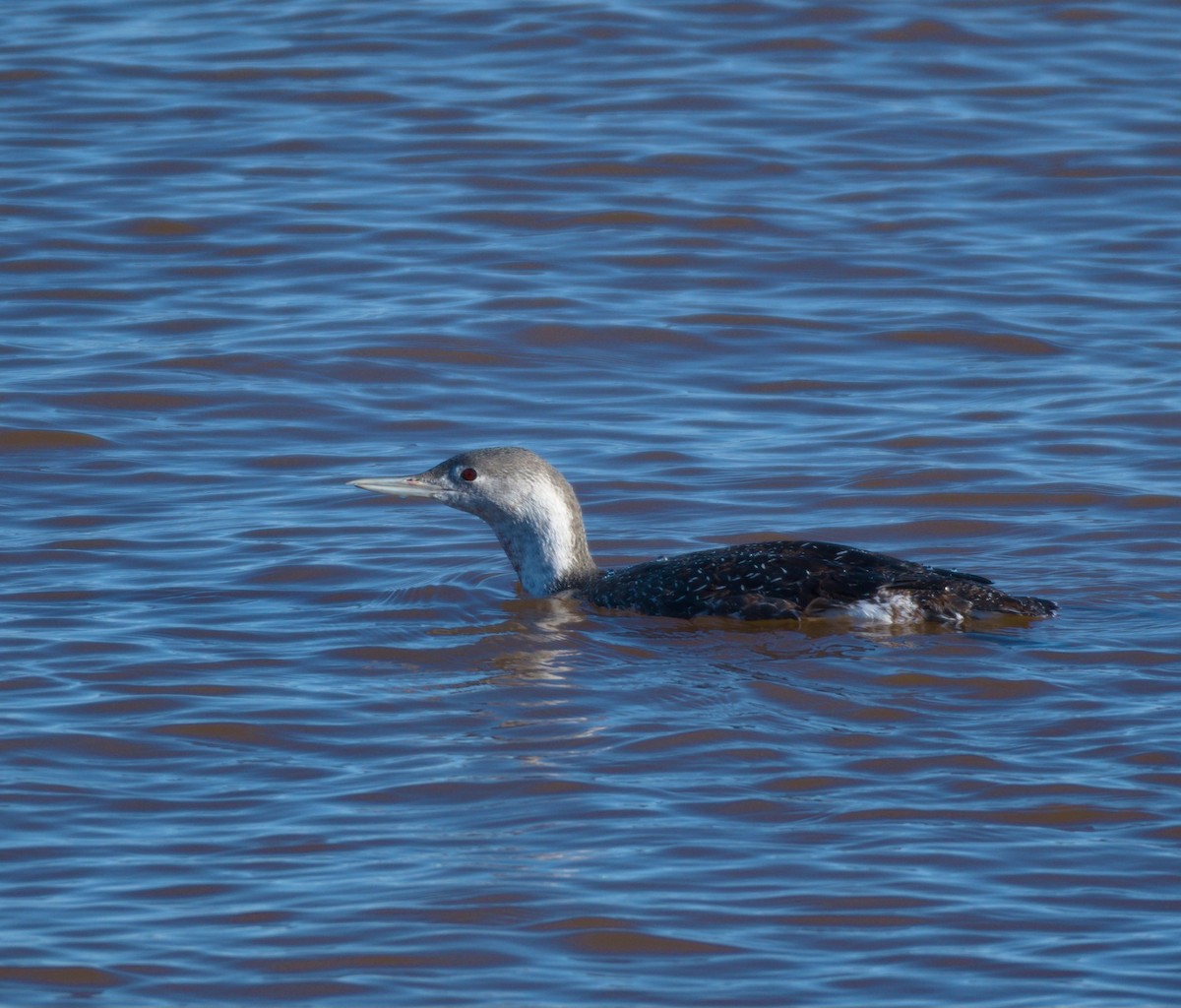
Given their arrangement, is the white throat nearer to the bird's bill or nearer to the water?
the water

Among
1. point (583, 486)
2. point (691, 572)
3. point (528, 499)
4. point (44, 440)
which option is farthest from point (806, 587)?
point (44, 440)

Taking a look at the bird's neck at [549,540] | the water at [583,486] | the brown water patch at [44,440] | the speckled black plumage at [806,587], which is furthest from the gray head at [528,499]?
the brown water patch at [44,440]

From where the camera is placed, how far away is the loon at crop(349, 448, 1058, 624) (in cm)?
793

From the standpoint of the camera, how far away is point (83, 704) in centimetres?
725

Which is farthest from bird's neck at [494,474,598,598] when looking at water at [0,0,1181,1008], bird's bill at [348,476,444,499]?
bird's bill at [348,476,444,499]

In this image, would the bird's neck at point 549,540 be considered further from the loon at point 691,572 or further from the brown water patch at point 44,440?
the brown water patch at point 44,440

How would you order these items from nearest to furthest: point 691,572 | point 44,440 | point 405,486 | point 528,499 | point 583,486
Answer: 1. point 691,572
2. point 405,486
3. point 528,499
4. point 583,486
5. point 44,440

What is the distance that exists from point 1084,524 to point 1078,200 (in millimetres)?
5653

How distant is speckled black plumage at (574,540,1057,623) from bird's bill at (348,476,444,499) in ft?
3.46

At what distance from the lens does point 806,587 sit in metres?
8.01

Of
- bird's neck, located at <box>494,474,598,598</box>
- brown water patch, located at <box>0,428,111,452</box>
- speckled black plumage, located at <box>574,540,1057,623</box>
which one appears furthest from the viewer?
brown water patch, located at <box>0,428,111,452</box>

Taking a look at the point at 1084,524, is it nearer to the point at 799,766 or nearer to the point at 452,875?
the point at 799,766

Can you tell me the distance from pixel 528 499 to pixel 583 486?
1118 millimetres

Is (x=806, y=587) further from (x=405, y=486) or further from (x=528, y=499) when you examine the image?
(x=405, y=486)
